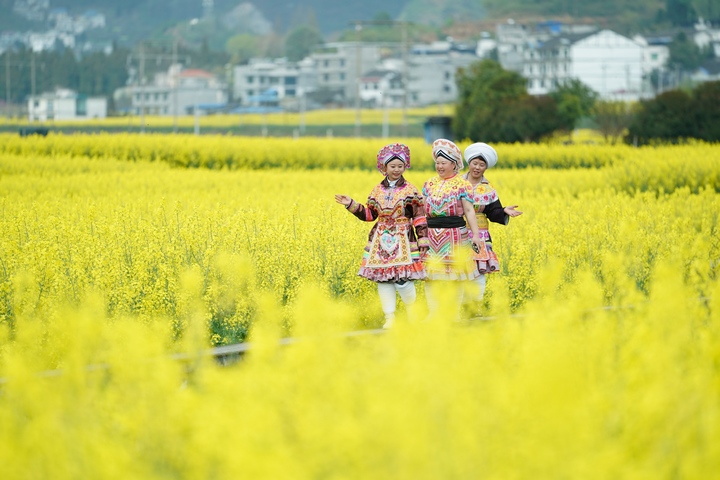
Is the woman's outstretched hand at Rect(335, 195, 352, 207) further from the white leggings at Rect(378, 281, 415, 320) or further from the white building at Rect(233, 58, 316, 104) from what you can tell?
the white building at Rect(233, 58, 316, 104)

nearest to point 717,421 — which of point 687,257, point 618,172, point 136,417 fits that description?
point 136,417

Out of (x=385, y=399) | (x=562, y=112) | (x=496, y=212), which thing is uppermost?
(x=562, y=112)

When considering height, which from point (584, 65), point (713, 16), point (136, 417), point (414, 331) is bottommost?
point (136, 417)

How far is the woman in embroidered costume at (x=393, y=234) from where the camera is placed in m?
7.08

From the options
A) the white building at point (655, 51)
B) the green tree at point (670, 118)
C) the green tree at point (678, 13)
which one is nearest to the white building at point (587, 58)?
the white building at point (655, 51)

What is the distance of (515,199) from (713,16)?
11496 centimetres

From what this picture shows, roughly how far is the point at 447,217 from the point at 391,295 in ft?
2.05

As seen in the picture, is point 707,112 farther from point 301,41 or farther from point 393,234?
point 301,41

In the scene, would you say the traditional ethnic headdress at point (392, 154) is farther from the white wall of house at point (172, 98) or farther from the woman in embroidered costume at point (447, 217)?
the white wall of house at point (172, 98)

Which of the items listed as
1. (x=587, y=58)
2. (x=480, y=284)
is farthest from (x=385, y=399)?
(x=587, y=58)

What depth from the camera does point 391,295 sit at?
7137 millimetres

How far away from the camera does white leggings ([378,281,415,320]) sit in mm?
7117

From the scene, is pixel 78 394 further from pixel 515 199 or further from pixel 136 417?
pixel 515 199

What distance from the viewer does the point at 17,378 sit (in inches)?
125
